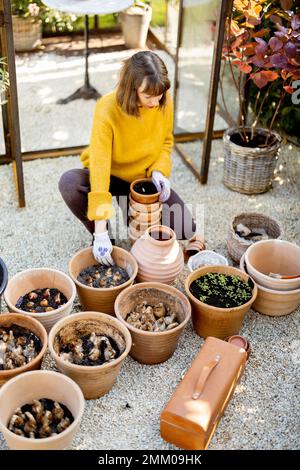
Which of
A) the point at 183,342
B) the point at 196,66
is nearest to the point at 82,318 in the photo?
the point at 183,342

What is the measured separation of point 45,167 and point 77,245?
773mm

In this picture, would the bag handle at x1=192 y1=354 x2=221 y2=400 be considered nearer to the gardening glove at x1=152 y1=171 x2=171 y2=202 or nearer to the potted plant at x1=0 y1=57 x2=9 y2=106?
the gardening glove at x1=152 y1=171 x2=171 y2=202

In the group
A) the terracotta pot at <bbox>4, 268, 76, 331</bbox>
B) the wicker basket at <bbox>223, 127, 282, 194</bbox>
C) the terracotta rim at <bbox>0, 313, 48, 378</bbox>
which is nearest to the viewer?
the terracotta rim at <bbox>0, 313, 48, 378</bbox>

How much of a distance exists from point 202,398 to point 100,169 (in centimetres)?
107

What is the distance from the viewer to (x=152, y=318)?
253 centimetres

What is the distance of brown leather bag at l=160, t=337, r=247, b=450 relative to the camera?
6.93 ft

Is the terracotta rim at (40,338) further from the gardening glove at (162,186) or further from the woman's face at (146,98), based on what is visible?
the woman's face at (146,98)

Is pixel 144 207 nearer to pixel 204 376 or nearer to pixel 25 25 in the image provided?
pixel 204 376

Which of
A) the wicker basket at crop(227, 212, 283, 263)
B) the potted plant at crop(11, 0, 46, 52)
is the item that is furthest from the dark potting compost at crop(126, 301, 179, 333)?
the potted plant at crop(11, 0, 46, 52)

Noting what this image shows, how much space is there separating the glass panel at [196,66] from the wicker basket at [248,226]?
0.90m

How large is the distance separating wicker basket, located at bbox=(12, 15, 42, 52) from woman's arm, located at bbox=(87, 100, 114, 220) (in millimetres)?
2208

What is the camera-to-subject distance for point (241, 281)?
2.70 metres

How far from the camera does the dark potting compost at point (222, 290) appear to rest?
8.50ft

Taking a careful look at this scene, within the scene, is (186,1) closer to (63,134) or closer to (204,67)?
(204,67)
